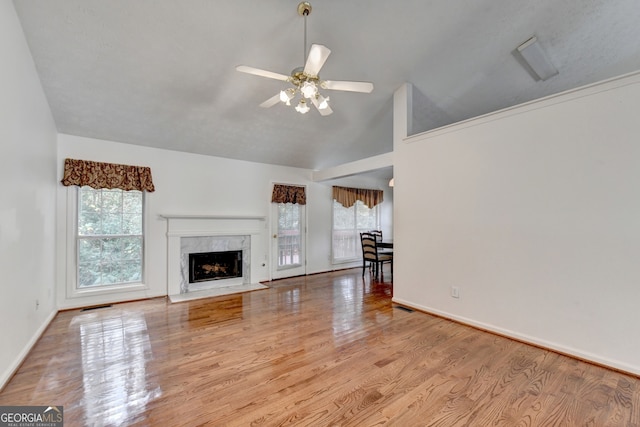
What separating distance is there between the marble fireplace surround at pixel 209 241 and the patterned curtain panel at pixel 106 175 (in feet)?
2.05

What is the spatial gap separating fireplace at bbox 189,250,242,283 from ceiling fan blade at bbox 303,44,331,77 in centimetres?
380

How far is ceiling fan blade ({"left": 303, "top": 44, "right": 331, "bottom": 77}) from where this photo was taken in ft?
6.67

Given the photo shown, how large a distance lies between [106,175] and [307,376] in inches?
157

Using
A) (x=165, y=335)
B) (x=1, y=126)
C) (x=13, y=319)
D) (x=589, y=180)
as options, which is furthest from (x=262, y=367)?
(x=589, y=180)

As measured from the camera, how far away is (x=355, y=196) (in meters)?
6.93

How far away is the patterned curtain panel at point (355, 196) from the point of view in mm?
6625

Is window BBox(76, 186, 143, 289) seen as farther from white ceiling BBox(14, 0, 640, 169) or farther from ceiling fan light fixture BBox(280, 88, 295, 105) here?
ceiling fan light fixture BBox(280, 88, 295, 105)

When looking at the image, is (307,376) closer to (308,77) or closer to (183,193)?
(308,77)

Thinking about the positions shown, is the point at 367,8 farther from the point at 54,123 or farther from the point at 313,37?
the point at 54,123

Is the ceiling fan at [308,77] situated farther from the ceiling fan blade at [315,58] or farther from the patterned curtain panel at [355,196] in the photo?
the patterned curtain panel at [355,196]

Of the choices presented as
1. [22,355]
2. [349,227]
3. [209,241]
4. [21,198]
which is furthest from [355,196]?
[22,355]

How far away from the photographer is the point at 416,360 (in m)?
2.47

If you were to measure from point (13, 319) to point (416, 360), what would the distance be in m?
3.47

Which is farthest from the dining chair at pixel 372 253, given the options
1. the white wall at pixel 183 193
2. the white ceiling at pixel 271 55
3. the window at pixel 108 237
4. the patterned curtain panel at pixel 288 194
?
the window at pixel 108 237
